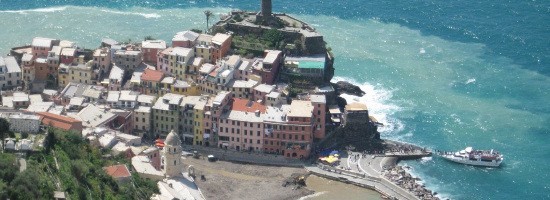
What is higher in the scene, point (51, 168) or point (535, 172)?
point (51, 168)

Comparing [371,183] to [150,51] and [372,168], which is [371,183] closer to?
[372,168]

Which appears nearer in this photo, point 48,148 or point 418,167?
point 48,148

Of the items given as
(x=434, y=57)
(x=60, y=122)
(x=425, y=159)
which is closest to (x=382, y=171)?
(x=425, y=159)

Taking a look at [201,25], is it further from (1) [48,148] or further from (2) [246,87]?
(1) [48,148]

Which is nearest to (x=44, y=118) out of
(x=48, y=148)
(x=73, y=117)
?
(x=73, y=117)

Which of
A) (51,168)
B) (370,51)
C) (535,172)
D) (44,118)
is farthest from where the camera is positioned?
(370,51)

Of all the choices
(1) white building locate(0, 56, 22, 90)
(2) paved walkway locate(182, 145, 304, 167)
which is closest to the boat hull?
(2) paved walkway locate(182, 145, 304, 167)
